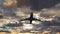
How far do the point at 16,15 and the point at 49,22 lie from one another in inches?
14.5

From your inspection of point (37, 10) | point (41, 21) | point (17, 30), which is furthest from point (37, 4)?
point (17, 30)

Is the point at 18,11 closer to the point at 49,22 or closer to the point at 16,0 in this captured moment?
the point at 16,0

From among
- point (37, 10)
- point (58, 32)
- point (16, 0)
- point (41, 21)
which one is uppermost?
point (16, 0)

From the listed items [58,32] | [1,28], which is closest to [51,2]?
[58,32]

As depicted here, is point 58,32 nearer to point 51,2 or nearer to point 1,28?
point 51,2

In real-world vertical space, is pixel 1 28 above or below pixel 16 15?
below

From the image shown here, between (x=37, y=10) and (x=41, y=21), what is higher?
(x=37, y=10)

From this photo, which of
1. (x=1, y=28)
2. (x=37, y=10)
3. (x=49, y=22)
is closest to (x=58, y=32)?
(x=49, y=22)

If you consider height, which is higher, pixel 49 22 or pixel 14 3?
pixel 14 3

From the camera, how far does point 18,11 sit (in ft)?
6.75

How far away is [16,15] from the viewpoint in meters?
2.05

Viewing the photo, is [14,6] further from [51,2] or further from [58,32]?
[58,32]

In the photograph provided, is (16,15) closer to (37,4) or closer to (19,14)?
(19,14)

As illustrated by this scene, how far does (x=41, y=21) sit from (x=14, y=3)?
1.17 ft
